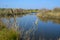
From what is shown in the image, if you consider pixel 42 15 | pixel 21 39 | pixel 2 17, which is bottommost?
pixel 42 15

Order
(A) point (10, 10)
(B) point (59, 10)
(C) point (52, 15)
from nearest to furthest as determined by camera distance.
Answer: (A) point (10, 10), (C) point (52, 15), (B) point (59, 10)

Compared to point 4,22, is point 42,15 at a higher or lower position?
lower

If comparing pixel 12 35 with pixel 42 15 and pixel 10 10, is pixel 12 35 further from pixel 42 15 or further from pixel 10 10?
pixel 42 15

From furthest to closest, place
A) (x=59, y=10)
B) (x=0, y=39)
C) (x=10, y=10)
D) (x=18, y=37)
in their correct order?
1. (x=59, y=10)
2. (x=10, y=10)
3. (x=18, y=37)
4. (x=0, y=39)

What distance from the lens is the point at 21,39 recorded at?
4211mm

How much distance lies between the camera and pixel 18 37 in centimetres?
406

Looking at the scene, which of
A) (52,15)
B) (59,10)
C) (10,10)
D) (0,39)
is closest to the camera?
(0,39)

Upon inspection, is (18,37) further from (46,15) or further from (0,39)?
(46,15)

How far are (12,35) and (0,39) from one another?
351mm

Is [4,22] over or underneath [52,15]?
over

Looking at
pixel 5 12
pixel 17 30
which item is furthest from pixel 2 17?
pixel 17 30

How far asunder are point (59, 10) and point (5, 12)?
71.4 feet

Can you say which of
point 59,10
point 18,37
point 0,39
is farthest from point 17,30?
point 59,10

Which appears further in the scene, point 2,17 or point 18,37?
point 2,17
